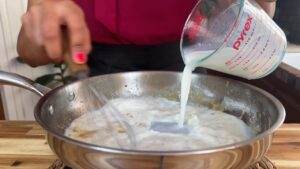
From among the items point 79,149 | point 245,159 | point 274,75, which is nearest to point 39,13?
→ point 79,149

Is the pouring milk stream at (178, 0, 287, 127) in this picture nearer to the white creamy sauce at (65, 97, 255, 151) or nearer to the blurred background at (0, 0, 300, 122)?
the white creamy sauce at (65, 97, 255, 151)

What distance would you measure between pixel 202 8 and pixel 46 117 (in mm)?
344

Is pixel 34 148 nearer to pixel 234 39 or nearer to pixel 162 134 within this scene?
pixel 162 134

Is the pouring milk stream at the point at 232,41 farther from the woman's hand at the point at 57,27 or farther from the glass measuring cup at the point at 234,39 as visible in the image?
the woman's hand at the point at 57,27

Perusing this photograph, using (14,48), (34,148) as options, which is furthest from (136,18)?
(14,48)

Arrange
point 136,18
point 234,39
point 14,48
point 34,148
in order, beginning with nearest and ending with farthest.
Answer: point 234,39, point 34,148, point 136,18, point 14,48

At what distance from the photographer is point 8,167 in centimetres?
74

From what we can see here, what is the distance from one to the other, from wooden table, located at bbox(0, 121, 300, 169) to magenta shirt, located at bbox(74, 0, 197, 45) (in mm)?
287

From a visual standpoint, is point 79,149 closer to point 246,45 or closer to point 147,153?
point 147,153

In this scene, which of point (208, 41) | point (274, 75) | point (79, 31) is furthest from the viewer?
point (274, 75)

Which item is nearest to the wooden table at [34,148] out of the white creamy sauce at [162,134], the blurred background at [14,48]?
the white creamy sauce at [162,134]

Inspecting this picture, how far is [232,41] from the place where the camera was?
0.59 meters

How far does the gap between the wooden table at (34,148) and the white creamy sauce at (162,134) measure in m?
0.10

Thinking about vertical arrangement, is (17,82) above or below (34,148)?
above
